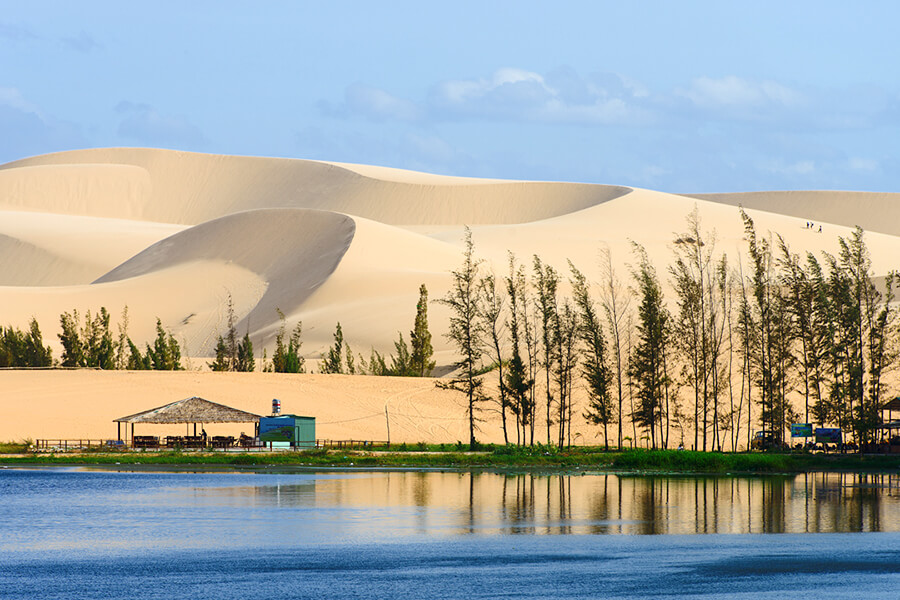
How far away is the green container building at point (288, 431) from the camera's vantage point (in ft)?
194

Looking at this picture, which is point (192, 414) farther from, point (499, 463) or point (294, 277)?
point (294, 277)

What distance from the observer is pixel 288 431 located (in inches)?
2338

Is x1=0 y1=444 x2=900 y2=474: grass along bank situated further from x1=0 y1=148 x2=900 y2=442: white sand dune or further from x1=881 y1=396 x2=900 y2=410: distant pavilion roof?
x1=0 y1=148 x2=900 y2=442: white sand dune

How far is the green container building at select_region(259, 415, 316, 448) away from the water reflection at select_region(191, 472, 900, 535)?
9.77 meters

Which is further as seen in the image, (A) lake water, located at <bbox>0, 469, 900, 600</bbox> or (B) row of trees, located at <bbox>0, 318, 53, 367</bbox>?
(B) row of trees, located at <bbox>0, 318, 53, 367</bbox>

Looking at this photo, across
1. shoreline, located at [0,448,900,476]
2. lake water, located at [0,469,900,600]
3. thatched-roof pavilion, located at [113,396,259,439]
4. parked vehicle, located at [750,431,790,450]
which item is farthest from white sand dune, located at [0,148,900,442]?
lake water, located at [0,469,900,600]

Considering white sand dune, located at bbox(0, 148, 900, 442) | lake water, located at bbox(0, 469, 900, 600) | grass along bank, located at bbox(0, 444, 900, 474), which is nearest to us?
lake water, located at bbox(0, 469, 900, 600)

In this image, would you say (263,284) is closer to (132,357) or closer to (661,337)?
(132,357)

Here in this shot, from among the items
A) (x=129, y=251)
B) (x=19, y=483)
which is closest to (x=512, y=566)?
(x=19, y=483)

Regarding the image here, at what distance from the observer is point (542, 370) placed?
288ft

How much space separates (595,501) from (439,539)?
10.4 m

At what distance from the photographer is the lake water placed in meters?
25.6

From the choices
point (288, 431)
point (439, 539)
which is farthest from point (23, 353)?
point (439, 539)

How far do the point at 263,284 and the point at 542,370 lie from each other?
159ft
